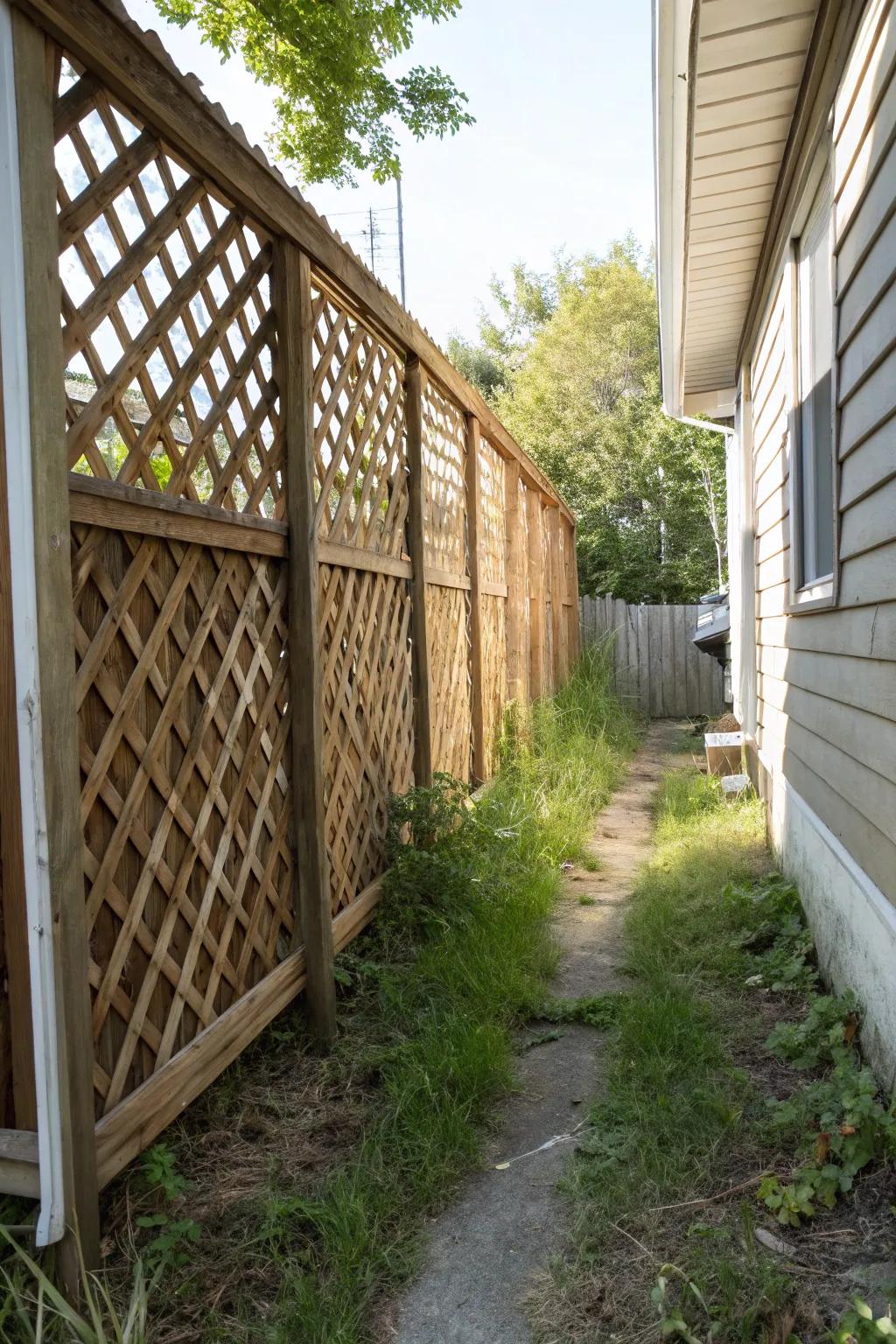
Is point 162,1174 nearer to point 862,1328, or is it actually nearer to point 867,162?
point 862,1328

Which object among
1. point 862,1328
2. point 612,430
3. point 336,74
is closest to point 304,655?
point 862,1328

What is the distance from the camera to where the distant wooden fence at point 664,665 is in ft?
40.1

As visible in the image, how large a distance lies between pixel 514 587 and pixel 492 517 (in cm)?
81

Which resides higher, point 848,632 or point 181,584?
point 181,584

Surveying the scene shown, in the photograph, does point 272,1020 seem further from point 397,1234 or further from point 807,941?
point 807,941

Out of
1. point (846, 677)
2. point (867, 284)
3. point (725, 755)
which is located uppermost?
point (867, 284)

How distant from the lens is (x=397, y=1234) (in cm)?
195

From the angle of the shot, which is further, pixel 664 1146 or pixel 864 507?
pixel 864 507

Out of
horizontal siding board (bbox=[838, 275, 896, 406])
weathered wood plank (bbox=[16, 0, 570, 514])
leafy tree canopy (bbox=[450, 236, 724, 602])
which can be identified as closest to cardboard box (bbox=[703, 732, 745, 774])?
weathered wood plank (bbox=[16, 0, 570, 514])

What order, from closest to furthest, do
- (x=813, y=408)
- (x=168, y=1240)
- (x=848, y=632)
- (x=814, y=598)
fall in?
(x=168, y=1240) < (x=848, y=632) < (x=814, y=598) < (x=813, y=408)

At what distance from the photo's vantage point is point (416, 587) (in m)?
4.33

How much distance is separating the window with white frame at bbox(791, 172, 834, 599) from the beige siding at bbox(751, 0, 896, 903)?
379mm

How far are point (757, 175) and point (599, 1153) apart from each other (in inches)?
154

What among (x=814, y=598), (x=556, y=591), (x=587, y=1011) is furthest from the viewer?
Answer: (x=556, y=591)
